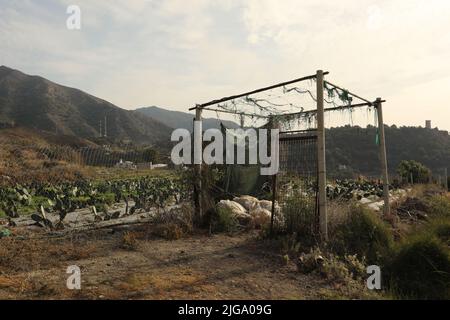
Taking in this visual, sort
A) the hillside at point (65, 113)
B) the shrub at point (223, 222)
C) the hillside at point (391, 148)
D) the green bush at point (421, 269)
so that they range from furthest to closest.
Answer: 1. the hillside at point (65, 113)
2. the hillside at point (391, 148)
3. the shrub at point (223, 222)
4. the green bush at point (421, 269)

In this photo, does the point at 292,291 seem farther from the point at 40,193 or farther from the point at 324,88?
the point at 40,193

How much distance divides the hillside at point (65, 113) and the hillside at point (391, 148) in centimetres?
3909

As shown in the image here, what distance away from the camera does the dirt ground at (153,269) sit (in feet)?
14.5

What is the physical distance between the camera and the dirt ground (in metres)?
4.42

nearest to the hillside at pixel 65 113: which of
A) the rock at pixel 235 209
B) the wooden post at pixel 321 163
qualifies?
the rock at pixel 235 209

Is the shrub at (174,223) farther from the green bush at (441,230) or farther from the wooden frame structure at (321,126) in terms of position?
the green bush at (441,230)

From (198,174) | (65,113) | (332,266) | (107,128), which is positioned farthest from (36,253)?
(65,113)

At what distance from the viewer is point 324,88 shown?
6.81 m

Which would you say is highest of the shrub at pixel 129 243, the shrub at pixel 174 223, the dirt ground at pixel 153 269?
the shrub at pixel 174 223

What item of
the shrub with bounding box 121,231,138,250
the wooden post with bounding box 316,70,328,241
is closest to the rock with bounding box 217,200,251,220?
the shrub with bounding box 121,231,138,250

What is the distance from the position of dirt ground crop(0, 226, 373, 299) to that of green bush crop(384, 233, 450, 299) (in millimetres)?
838

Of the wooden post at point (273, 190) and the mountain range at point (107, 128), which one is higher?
the mountain range at point (107, 128)
